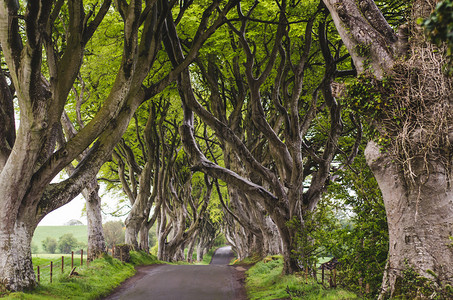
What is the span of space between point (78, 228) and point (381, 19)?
107 metres

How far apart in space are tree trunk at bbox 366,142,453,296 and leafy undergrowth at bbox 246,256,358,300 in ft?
6.69

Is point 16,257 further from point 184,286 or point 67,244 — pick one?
point 67,244

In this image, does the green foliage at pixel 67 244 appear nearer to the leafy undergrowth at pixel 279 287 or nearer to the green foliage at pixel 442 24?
the leafy undergrowth at pixel 279 287

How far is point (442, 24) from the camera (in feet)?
9.13

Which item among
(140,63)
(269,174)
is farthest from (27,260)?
(269,174)

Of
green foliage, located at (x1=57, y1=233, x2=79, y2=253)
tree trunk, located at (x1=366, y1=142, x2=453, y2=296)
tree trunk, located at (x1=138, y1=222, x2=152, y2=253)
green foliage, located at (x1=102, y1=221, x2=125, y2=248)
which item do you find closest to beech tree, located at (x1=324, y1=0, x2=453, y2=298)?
tree trunk, located at (x1=366, y1=142, x2=453, y2=296)

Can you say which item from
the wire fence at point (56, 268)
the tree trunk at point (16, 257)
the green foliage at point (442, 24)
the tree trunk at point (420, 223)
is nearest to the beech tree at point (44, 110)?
the tree trunk at point (16, 257)

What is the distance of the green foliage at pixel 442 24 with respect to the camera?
266 cm

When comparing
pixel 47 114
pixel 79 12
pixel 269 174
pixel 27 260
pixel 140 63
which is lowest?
pixel 27 260

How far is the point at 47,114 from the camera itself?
28.8 ft

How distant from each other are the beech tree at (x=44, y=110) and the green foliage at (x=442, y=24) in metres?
7.50

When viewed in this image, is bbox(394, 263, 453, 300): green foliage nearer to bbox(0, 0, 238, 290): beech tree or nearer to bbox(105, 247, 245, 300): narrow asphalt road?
bbox(105, 247, 245, 300): narrow asphalt road

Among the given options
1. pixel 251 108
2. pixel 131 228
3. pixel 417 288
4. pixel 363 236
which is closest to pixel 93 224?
pixel 131 228

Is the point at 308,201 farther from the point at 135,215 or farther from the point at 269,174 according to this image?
the point at 135,215
